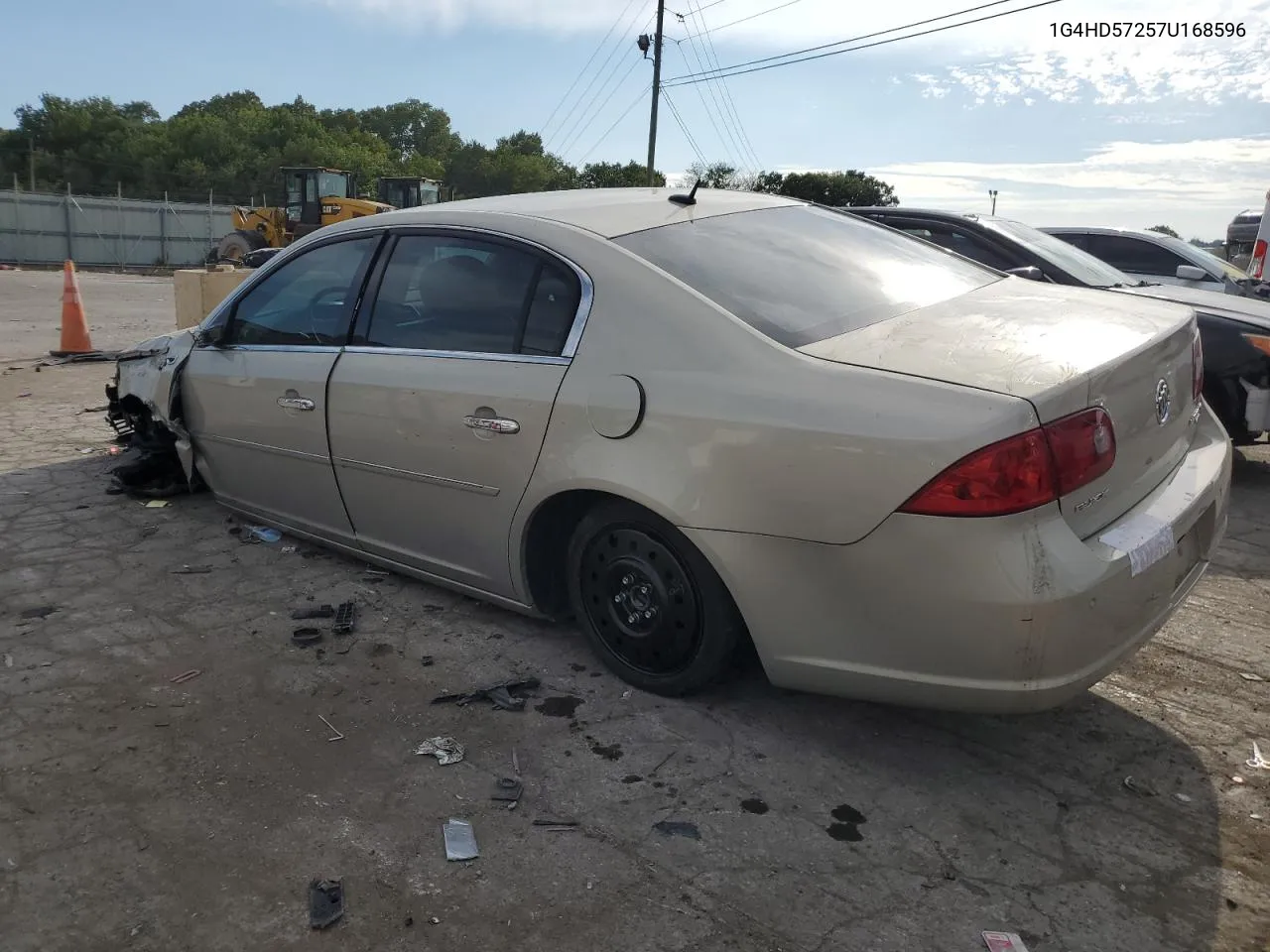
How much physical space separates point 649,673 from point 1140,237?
7.32 m

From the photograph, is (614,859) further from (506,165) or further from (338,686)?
(506,165)

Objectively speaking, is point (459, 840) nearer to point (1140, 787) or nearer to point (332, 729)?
point (332, 729)

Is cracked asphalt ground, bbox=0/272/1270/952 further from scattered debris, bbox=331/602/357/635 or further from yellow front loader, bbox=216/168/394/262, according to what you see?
yellow front loader, bbox=216/168/394/262

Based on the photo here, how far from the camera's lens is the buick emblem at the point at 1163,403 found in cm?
285

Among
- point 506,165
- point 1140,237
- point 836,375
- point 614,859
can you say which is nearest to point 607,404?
point 836,375

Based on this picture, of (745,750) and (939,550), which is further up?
(939,550)

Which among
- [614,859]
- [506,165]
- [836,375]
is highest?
[506,165]

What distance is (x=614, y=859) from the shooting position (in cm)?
246

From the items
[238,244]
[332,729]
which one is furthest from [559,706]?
[238,244]

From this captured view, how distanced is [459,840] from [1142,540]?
76.5 inches

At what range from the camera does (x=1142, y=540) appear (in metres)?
2.59

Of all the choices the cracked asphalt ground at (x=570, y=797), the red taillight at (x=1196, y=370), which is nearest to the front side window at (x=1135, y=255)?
the cracked asphalt ground at (x=570, y=797)

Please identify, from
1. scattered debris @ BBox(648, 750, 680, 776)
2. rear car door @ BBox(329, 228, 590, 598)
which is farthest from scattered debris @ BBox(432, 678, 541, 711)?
scattered debris @ BBox(648, 750, 680, 776)

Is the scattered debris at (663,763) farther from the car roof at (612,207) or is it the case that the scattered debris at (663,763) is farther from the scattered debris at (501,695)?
the car roof at (612,207)
